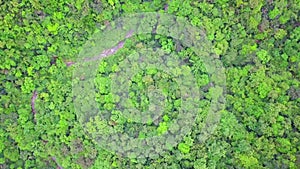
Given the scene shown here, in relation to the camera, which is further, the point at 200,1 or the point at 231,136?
the point at 200,1

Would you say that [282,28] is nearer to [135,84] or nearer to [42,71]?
[135,84]

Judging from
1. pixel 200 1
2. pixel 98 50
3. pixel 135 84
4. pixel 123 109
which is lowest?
pixel 123 109

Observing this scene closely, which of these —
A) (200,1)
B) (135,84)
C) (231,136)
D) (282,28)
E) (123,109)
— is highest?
(200,1)

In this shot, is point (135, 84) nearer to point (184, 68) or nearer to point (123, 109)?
point (123, 109)

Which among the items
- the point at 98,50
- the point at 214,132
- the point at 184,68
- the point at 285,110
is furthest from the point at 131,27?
the point at 285,110

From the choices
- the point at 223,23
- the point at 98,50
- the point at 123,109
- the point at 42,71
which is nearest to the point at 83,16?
the point at 98,50

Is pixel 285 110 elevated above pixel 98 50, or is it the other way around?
pixel 98 50
